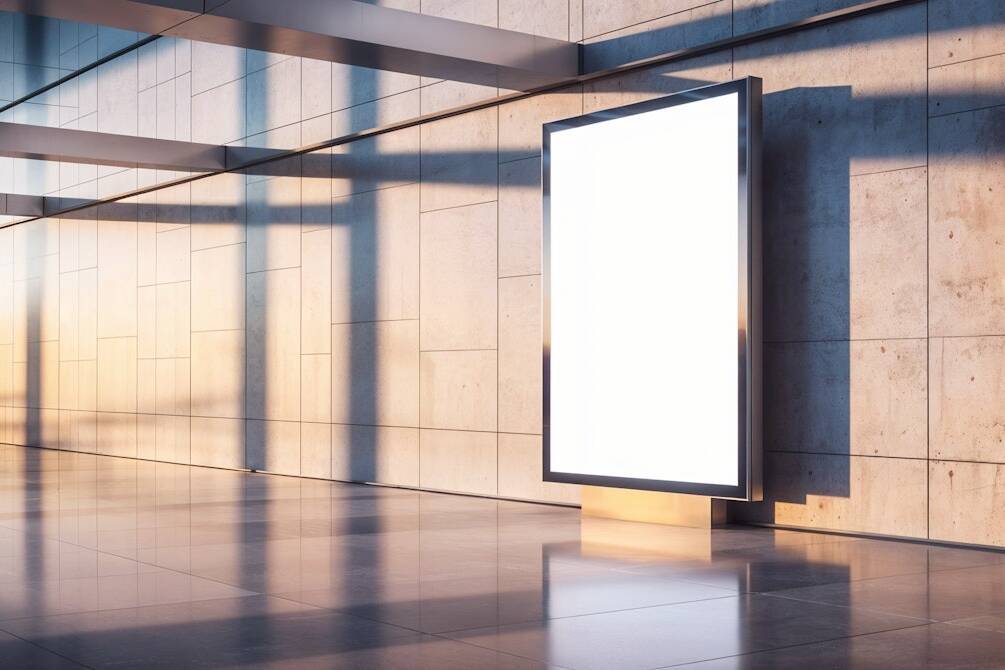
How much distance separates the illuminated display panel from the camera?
1051 cm

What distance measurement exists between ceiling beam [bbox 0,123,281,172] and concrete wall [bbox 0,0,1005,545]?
0.39 metres

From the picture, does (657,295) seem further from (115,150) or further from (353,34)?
(115,150)

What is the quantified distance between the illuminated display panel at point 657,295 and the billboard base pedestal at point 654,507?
23 centimetres

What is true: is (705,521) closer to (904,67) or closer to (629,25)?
(904,67)

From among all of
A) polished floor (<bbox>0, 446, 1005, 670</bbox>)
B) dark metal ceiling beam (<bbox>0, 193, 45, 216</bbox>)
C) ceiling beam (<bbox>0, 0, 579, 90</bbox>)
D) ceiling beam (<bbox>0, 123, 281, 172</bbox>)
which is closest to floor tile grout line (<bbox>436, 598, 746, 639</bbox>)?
polished floor (<bbox>0, 446, 1005, 670</bbox>)

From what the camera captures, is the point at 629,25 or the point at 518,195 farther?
the point at 518,195

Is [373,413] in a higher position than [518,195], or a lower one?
lower

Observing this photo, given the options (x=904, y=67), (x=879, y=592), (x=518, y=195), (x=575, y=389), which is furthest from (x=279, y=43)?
(x=879, y=592)

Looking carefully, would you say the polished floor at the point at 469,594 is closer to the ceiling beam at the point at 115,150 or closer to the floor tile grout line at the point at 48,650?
the floor tile grout line at the point at 48,650

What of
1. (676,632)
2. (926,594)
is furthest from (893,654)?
(926,594)

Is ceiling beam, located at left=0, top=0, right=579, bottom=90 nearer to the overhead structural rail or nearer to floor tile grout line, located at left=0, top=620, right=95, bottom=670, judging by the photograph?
the overhead structural rail

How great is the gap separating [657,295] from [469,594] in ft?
14.7

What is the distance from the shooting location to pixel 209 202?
19.5 m

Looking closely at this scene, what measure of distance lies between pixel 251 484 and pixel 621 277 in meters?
6.59
